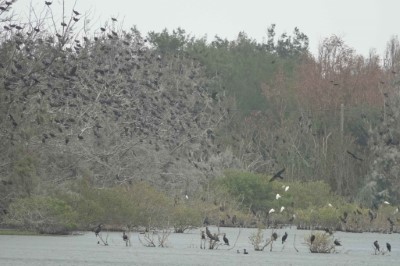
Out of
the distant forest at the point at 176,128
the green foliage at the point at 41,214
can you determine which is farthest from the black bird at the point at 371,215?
the green foliage at the point at 41,214

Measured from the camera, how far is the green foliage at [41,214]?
50.5 meters

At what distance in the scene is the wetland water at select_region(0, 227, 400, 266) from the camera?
1567 inches

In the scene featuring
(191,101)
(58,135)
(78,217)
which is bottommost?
(78,217)

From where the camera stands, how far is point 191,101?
79.2 m

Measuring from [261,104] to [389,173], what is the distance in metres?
25.5

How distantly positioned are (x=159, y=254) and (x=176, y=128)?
72.1 ft

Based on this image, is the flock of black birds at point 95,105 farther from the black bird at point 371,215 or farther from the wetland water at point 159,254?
the black bird at point 371,215

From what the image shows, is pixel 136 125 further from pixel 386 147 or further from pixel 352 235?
pixel 386 147

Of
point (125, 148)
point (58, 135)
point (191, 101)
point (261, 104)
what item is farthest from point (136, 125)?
point (261, 104)

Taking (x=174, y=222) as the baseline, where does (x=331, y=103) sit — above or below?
above

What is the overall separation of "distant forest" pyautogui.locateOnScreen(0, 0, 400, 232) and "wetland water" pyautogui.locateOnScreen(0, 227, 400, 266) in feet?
9.42

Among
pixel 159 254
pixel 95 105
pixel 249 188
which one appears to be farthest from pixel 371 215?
pixel 159 254

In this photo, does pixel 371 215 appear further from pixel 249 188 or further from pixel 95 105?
pixel 95 105

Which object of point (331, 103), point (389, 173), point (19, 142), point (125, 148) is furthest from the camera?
point (331, 103)
